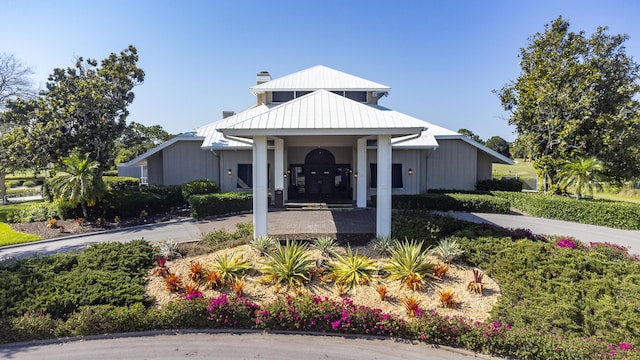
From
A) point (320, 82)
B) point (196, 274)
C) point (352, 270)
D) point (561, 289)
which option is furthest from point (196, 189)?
point (561, 289)

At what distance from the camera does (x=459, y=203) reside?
16859mm

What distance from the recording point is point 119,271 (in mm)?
7582

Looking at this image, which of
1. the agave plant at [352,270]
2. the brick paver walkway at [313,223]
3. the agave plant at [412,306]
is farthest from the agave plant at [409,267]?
the brick paver walkway at [313,223]

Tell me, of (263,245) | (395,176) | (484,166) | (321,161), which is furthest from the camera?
(484,166)

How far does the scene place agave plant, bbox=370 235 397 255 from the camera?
915 cm

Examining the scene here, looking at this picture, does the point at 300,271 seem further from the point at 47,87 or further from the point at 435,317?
the point at 47,87

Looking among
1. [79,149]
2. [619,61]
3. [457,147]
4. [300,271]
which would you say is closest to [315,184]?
[457,147]

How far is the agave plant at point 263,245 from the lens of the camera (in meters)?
8.95

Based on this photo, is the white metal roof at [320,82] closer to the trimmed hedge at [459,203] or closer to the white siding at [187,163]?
the white siding at [187,163]

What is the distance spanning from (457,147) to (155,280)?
17997 mm

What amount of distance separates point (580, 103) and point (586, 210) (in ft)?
21.6

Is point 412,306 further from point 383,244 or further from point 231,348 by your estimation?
point 231,348

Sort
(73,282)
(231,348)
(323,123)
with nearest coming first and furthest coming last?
(231,348), (73,282), (323,123)

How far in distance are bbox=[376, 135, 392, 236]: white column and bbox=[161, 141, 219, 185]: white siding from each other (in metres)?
12.7
